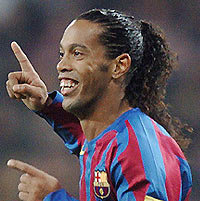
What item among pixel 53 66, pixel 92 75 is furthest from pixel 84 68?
pixel 53 66

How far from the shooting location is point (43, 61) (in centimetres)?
333

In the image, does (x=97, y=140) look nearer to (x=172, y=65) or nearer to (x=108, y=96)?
(x=108, y=96)

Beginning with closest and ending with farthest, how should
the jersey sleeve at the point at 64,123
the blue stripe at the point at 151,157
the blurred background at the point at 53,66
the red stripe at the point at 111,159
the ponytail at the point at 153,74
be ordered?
the blue stripe at the point at 151,157
the red stripe at the point at 111,159
the ponytail at the point at 153,74
the jersey sleeve at the point at 64,123
the blurred background at the point at 53,66

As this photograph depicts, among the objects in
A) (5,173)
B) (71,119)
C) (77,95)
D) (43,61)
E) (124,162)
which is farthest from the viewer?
(43,61)

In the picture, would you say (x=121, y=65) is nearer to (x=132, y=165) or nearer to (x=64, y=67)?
(x=64, y=67)

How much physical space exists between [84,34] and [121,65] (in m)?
0.15

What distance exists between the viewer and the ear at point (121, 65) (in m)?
1.54

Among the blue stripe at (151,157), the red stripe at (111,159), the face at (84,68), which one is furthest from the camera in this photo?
the face at (84,68)

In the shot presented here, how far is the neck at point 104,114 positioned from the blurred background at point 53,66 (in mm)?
1487

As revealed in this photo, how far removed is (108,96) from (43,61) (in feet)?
6.05

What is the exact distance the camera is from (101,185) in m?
1.44

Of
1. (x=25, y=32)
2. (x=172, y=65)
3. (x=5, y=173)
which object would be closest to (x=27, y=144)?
(x=5, y=173)

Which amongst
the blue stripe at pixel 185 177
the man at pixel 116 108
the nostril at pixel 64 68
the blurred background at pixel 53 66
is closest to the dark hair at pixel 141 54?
the man at pixel 116 108

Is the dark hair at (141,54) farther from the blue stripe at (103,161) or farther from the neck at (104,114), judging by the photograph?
the blue stripe at (103,161)
